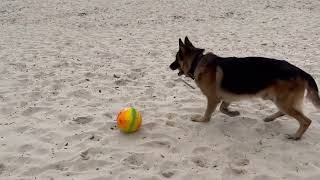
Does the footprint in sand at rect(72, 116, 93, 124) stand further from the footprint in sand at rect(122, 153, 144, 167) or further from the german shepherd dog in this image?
the german shepherd dog

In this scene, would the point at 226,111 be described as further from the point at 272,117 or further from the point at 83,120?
the point at 83,120

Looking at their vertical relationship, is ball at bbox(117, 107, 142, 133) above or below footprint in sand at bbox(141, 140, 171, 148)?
above

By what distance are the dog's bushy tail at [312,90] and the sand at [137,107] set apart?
52cm

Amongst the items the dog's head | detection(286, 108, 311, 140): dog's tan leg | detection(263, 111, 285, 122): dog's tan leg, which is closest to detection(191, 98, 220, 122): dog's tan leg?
the dog's head

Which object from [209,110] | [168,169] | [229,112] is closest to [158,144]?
[168,169]

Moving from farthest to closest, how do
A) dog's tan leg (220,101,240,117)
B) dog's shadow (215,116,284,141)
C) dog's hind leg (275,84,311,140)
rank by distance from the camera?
dog's tan leg (220,101,240,117) → dog's shadow (215,116,284,141) → dog's hind leg (275,84,311,140)

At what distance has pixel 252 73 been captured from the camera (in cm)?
492

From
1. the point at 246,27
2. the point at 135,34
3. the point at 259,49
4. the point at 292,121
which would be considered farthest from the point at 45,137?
the point at 246,27

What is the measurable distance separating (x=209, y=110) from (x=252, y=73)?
2.86ft

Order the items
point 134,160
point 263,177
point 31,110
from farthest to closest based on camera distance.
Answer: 1. point 31,110
2. point 134,160
3. point 263,177

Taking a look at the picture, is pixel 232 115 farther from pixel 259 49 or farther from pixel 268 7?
pixel 268 7

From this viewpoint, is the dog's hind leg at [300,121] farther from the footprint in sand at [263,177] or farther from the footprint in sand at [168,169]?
the footprint in sand at [168,169]

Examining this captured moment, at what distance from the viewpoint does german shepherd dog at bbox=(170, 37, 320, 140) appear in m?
4.74

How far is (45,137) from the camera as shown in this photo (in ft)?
16.1
